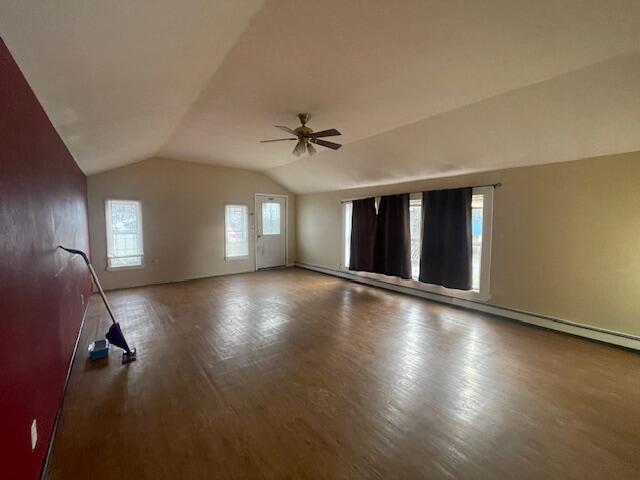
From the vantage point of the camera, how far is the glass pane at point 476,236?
3.93 meters

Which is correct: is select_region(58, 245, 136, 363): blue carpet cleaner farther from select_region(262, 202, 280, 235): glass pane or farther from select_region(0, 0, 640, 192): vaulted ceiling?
select_region(262, 202, 280, 235): glass pane

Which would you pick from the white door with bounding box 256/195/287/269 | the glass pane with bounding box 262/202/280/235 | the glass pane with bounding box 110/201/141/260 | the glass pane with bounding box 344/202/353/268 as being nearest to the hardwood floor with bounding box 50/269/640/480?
the glass pane with bounding box 110/201/141/260

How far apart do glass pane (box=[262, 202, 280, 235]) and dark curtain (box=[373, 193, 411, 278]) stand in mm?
3110

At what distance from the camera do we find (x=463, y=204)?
3.99 metres

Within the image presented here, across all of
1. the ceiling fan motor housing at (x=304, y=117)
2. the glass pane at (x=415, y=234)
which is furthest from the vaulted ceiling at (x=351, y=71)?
the glass pane at (x=415, y=234)

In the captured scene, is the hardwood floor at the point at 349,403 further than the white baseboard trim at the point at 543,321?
No

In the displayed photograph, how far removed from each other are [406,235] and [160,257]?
4.97 m


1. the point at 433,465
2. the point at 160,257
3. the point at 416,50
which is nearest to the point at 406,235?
the point at 416,50

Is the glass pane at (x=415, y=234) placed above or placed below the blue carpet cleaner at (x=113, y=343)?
above

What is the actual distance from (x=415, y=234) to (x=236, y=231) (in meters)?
4.22

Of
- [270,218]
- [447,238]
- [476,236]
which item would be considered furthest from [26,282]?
[270,218]

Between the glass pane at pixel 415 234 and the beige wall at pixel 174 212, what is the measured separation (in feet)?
12.9

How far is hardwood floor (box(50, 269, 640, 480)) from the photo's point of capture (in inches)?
58.6

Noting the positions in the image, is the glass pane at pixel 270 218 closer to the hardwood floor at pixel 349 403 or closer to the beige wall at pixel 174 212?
the beige wall at pixel 174 212
